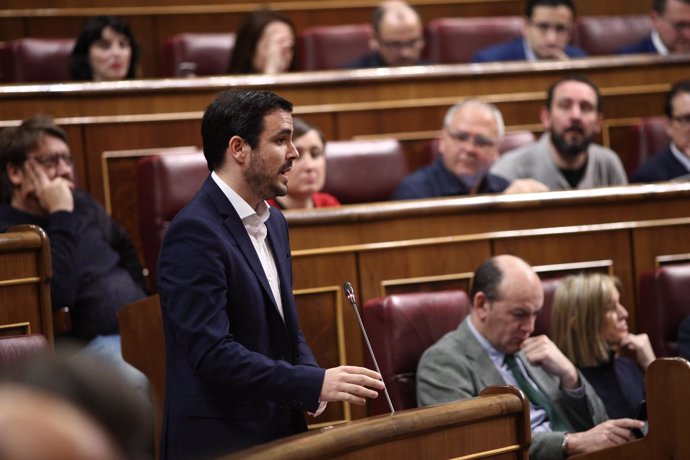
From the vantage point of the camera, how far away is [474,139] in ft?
4.71

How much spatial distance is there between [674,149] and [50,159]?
0.87 meters

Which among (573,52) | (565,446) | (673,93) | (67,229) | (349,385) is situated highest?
(573,52)

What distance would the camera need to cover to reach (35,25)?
1.89m

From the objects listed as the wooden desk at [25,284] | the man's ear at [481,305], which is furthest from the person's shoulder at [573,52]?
the wooden desk at [25,284]

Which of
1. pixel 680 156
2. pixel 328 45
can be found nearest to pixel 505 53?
pixel 328 45

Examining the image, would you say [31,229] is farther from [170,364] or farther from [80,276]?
[170,364]

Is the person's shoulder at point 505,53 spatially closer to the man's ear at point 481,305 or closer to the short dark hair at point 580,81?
the short dark hair at point 580,81

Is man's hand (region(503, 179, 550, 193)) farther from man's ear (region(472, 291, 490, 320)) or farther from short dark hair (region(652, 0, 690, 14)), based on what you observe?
short dark hair (region(652, 0, 690, 14))

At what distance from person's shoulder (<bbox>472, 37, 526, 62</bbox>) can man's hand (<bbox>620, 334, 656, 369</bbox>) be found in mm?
803

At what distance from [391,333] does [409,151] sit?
0.63m

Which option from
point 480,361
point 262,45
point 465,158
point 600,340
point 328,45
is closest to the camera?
point 480,361

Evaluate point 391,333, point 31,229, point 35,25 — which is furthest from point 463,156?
point 35,25

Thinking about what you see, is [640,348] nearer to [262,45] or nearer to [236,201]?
[236,201]

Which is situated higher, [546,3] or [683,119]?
[546,3]
